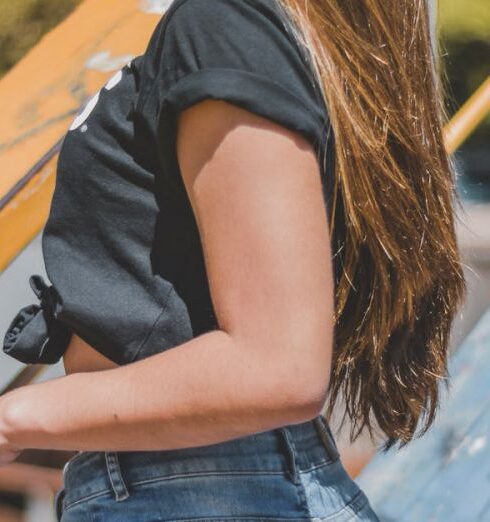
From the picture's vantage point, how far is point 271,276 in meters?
1.03

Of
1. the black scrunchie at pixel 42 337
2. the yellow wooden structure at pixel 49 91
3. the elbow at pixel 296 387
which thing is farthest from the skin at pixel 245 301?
the yellow wooden structure at pixel 49 91

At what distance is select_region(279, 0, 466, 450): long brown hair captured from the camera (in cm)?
116

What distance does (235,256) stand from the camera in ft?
3.44

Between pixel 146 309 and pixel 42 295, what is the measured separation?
211 mm

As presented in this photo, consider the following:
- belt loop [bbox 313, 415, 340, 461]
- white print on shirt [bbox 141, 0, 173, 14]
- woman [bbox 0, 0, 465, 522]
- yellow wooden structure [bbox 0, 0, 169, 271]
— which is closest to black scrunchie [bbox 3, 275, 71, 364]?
woman [bbox 0, 0, 465, 522]

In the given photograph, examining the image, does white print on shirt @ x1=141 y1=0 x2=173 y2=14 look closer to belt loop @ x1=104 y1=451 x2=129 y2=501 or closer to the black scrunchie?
→ the black scrunchie

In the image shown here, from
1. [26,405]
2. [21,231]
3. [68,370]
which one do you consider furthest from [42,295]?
[21,231]

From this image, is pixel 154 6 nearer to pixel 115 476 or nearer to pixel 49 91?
pixel 49 91

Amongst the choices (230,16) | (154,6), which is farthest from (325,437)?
(154,6)

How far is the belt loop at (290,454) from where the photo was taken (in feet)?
3.94

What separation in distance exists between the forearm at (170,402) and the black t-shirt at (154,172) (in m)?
0.07

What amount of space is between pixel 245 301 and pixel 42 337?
1.24 feet

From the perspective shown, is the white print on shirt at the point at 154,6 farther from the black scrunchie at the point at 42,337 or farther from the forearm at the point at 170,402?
the forearm at the point at 170,402

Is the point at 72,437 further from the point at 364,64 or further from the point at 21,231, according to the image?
the point at 21,231
